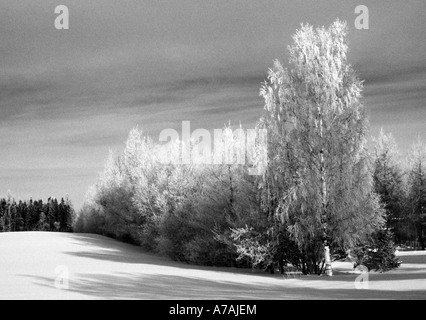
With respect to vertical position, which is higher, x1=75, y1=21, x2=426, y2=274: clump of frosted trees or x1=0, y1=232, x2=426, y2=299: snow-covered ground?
x1=75, y1=21, x2=426, y2=274: clump of frosted trees

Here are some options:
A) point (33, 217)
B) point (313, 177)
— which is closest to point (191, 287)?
point (313, 177)

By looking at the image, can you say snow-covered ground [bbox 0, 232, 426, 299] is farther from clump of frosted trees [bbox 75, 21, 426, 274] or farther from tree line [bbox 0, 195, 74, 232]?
tree line [bbox 0, 195, 74, 232]

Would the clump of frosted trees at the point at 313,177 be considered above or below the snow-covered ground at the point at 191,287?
above

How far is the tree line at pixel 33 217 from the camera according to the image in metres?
129

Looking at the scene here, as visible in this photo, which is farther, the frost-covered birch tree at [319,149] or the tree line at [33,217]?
the tree line at [33,217]

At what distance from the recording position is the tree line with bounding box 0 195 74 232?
423ft

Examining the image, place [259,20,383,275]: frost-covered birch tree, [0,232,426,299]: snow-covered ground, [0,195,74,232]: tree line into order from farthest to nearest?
[0,195,74,232]: tree line < [259,20,383,275]: frost-covered birch tree < [0,232,426,299]: snow-covered ground

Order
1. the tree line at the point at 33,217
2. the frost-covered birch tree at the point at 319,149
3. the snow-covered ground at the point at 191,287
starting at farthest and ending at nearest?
the tree line at the point at 33,217 < the frost-covered birch tree at the point at 319,149 < the snow-covered ground at the point at 191,287

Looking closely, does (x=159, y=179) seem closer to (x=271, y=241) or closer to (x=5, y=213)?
(x=271, y=241)

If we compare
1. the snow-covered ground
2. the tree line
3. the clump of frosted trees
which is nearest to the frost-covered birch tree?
the clump of frosted trees

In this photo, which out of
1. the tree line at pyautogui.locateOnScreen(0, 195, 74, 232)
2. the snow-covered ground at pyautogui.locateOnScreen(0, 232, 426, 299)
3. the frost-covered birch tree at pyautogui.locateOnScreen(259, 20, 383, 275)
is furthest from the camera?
the tree line at pyautogui.locateOnScreen(0, 195, 74, 232)

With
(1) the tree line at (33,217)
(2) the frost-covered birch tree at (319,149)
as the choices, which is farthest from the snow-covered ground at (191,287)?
(1) the tree line at (33,217)

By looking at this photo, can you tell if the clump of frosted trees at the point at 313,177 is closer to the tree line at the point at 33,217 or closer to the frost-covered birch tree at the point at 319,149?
the frost-covered birch tree at the point at 319,149

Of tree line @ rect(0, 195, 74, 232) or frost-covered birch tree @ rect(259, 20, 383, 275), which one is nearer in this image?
frost-covered birch tree @ rect(259, 20, 383, 275)
